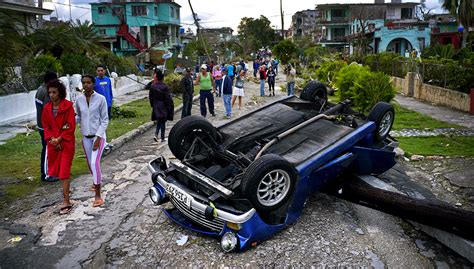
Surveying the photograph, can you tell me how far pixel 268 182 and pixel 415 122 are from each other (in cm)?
888

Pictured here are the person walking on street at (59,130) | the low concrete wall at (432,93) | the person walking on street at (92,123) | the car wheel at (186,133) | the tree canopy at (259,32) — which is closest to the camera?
the person walking on street at (59,130)

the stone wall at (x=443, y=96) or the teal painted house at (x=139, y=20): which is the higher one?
the teal painted house at (x=139, y=20)

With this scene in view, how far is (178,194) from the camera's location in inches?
191

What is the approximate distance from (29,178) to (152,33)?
5119 cm

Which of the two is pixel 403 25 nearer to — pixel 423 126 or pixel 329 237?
pixel 423 126

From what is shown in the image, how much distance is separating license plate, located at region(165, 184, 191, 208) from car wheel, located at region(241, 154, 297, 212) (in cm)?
64

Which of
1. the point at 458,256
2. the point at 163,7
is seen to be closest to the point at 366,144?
the point at 458,256

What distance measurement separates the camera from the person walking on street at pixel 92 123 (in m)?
5.89

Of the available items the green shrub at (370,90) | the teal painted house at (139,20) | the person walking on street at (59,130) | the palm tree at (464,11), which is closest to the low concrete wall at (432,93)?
the green shrub at (370,90)

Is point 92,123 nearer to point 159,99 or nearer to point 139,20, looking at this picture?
point 159,99

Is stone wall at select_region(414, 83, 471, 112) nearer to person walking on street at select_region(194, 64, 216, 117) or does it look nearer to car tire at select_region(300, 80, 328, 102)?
person walking on street at select_region(194, 64, 216, 117)

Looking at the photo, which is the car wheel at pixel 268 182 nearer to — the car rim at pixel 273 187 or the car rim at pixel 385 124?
the car rim at pixel 273 187

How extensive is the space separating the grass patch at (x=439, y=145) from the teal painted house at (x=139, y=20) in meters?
46.1

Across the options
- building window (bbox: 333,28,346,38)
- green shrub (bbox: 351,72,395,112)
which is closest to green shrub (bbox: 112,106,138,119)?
green shrub (bbox: 351,72,395,112)
